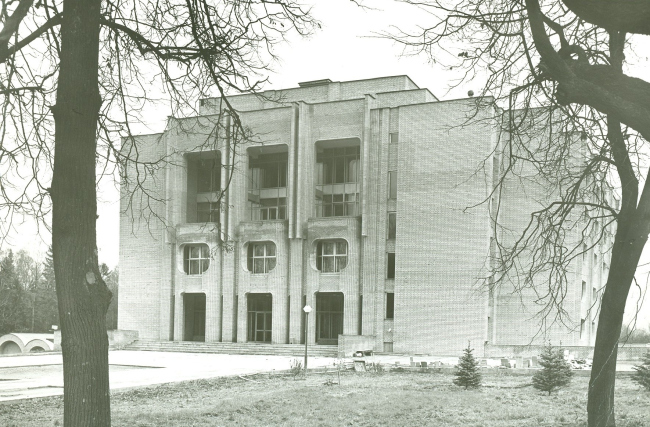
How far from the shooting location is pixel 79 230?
561cm

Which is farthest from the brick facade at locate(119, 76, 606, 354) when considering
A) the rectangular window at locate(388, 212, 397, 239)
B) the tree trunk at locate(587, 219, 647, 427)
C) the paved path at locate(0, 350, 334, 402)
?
the tree trunk at locate(587, 219, 647, 427)

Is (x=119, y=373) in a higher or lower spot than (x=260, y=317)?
higher

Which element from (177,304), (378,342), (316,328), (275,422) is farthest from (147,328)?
(275,422)

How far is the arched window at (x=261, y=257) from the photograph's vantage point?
4975 cm

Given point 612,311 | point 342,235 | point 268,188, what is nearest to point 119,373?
point 342,235

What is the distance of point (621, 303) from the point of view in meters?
7.43

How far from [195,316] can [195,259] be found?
4.95m

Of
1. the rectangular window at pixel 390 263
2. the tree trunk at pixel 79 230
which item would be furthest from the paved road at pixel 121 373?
the tree trunk at pixel 79 230

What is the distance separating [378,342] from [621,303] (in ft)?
125

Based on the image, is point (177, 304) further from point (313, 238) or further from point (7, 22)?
point (7, 22)

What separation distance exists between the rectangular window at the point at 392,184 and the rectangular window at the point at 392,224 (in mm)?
1205

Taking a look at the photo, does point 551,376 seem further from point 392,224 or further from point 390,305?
point 392,224

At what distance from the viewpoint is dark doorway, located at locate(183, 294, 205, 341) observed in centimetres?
5356

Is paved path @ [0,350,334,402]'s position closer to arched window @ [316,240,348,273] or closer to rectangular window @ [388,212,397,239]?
arched window @ [316,240,348,273]
